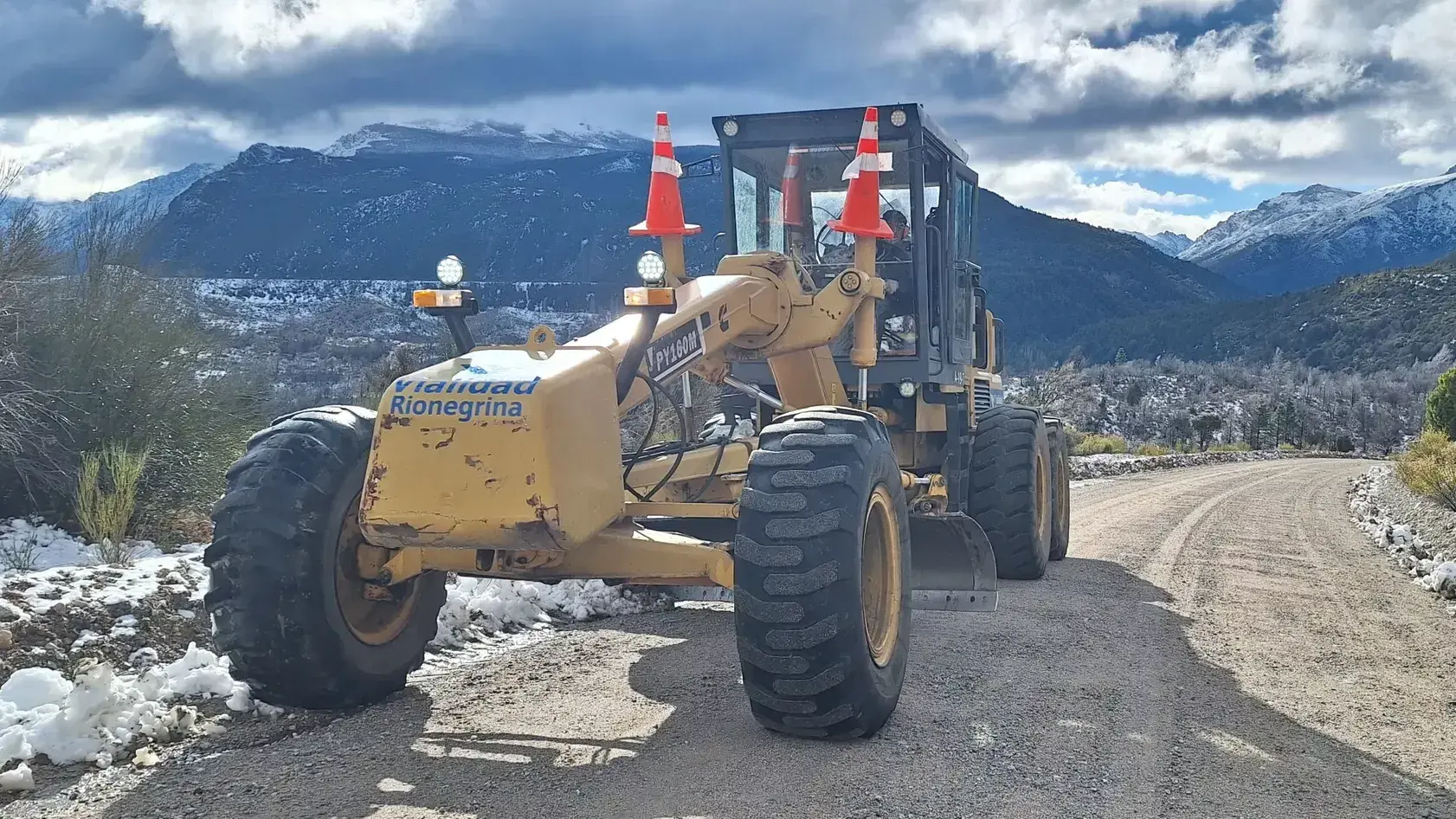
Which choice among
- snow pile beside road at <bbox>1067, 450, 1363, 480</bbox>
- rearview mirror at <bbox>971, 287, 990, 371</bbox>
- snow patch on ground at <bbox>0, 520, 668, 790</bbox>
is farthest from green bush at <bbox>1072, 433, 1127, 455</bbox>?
snow patch on ground at <bbox>0, 520, 668, 790</bbox>

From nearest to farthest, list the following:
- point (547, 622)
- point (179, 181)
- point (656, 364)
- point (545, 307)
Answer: point (656, 364), point (547, 622), point (545, 307), point (179, 181)

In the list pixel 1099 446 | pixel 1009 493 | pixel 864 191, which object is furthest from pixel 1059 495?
pixel 1099 446

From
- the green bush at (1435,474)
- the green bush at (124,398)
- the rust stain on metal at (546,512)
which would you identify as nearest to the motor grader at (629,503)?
the rust stain on metal at (546,512)

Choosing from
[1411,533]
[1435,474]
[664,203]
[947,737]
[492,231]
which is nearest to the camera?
[947,737]

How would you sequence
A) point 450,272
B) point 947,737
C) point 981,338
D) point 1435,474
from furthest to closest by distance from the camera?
point 1435,474
point 981,338
point 450,272
point 947,737

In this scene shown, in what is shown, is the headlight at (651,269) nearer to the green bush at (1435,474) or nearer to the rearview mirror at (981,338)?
the rearview mirror at (981,338)

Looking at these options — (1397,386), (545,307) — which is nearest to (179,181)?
(545,307)

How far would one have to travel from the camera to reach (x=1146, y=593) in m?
9.34

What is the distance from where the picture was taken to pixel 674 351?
6.06m

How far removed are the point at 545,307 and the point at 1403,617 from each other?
77.5 m

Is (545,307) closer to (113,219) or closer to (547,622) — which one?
(113,219)

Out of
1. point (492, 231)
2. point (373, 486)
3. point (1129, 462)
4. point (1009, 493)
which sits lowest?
point (1129, 462)

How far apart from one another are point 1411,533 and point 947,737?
1033cm

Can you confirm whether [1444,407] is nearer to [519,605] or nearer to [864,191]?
[864,191]
